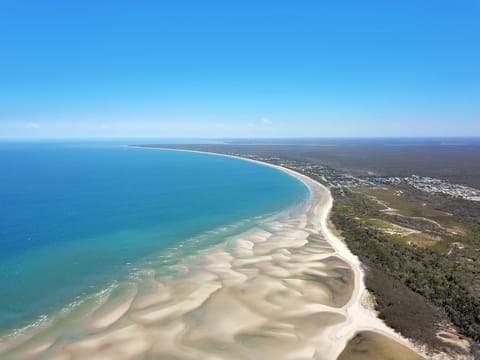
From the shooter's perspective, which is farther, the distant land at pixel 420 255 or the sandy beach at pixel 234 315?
the distant land at pixel 420 255

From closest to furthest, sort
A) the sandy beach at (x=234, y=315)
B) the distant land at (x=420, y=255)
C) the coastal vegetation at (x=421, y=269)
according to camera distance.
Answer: the sandy beach at (x=234, y=315) < the distant land at (x=420, y=255) < the coastal vegetation at (x=421, y=269)

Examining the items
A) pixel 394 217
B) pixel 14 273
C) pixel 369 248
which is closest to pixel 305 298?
pixel 369 248

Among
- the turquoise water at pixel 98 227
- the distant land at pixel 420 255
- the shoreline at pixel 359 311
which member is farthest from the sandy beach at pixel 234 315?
the turquoise water at pixel 98 227

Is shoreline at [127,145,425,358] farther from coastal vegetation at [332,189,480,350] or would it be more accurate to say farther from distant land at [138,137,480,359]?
coastal vegetation at [332,189,480,350]

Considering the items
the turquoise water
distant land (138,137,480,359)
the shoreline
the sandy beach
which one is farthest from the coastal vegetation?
the turquoise water

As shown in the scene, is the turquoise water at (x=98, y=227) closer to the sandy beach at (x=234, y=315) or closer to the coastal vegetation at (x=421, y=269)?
the sandy beach at (x=234, y=315)

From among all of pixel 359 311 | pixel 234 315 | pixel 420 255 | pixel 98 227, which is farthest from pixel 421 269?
pixel 98 227

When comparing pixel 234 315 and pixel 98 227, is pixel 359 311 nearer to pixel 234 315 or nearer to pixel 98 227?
pixel 234 315
